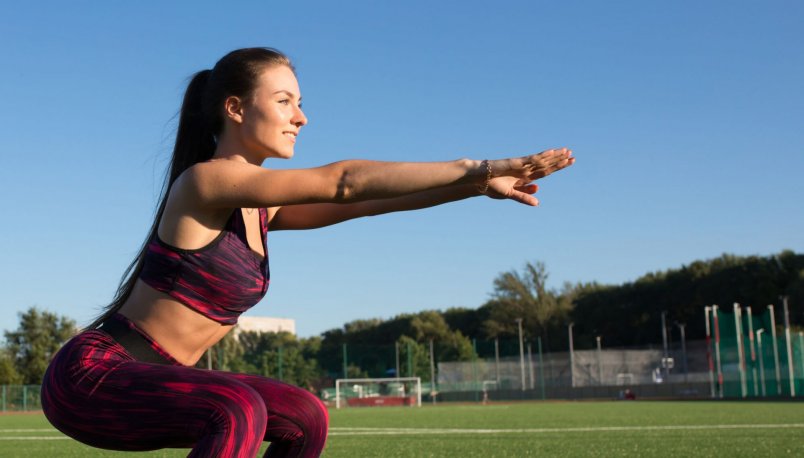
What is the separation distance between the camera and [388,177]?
2.35 metres

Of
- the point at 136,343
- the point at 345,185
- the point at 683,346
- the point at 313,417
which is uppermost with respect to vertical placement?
the point at 345,185

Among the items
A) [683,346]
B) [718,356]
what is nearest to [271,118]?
[718,356]

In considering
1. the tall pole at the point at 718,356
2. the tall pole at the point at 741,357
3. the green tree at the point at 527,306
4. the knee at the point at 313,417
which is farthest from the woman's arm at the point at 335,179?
the green tree at the point at 527,306

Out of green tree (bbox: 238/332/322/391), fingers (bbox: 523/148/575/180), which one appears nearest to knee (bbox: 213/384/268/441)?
fingers (bbox: 523/148/575/180)

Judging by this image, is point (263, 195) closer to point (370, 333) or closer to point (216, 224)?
point (216, 224)

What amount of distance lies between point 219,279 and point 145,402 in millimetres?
374

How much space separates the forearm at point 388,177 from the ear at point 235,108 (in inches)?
19.0

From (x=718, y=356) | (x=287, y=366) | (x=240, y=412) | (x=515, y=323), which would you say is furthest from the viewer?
(x=515, y=323)

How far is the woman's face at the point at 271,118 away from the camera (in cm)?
272

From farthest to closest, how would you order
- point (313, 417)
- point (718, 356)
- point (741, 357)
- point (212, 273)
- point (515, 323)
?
1. point (515, 323)
2. point (718, 356)
3. point (741, 357)
4. point (313, 417)
5. point (212, 273)

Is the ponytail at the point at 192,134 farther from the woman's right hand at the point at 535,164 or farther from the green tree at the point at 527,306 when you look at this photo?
the green tree at the point at 527,306

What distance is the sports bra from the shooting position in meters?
2.47

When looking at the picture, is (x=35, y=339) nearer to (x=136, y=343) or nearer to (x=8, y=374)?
(x=8, y=374)

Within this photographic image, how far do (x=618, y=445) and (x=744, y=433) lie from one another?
2818mm
